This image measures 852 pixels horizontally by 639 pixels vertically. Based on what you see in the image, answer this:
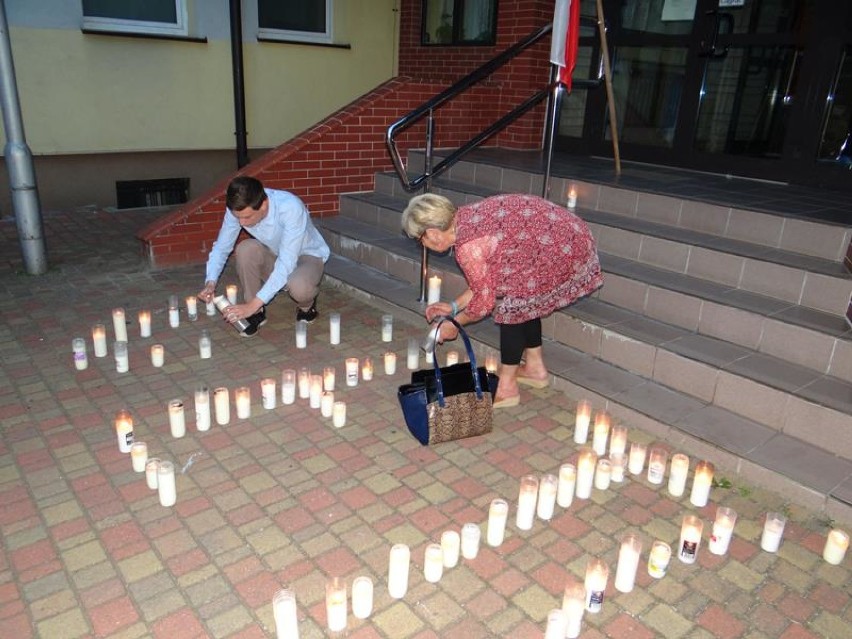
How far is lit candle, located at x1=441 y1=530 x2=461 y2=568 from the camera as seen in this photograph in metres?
3.00

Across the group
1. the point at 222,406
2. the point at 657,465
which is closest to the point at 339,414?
the point at 222,406

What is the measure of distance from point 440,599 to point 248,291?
12.4 feet

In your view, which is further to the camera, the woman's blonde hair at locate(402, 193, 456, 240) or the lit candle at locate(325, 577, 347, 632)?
the woman's blonde hair at locate(402, 193, 456, 240)

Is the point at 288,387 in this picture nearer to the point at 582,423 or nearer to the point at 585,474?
the point at 582,423

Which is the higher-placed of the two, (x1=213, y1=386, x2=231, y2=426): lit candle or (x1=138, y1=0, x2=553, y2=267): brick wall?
(x1=138, y1=0, x2=553, y2=267): brick wall

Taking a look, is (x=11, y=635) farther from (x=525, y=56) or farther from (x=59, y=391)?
(x=525, y=56)

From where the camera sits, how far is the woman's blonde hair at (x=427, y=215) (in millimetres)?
3838

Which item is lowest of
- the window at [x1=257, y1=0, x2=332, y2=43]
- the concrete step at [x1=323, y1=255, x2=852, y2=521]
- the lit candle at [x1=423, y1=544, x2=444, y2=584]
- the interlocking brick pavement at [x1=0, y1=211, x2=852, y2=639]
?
the interlocking brick pavement at [x1=0, y1=211, x2=852, y2=639]

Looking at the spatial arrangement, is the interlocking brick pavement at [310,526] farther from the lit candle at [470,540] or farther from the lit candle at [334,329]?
the lit candle at [334,329]

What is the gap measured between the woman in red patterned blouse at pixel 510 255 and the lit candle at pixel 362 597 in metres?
1.89

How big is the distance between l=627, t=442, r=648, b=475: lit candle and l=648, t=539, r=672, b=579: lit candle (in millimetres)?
775

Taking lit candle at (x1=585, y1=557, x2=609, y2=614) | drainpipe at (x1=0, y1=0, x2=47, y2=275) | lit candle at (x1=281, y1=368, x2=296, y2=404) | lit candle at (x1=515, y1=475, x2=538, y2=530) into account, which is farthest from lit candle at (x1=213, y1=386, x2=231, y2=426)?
drainpipe at (x1=0, y1=0, x2=47, y2=275)

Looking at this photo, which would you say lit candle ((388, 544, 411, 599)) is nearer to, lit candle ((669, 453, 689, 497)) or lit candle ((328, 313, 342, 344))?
lit candle ((669, 453, 689, 497))

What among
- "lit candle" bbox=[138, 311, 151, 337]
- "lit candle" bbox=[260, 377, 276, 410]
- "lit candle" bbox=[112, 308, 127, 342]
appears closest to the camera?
"lit candle" bbox=[260, 377, 276, 410]
